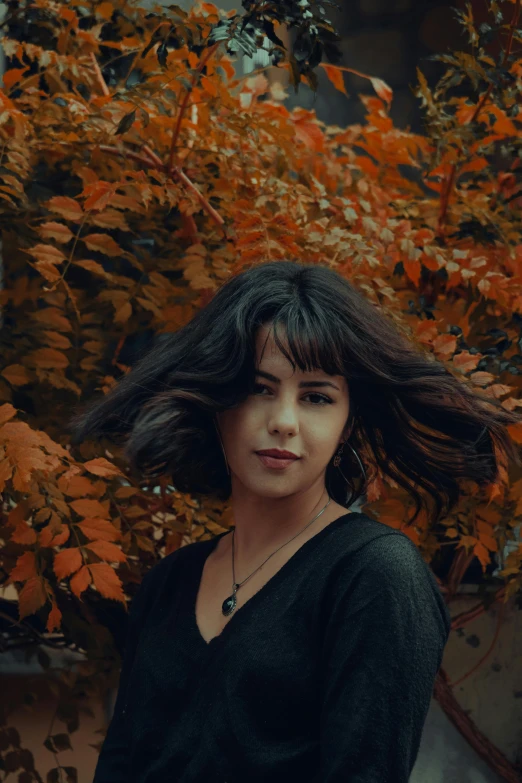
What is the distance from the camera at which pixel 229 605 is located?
1651mm

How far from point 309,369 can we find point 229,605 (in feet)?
1.40

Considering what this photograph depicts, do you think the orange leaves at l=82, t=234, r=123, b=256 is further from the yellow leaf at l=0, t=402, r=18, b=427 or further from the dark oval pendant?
the dark oval pendant

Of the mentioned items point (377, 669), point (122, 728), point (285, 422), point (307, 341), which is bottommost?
point (122, 728)

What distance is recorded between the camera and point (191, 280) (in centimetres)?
229

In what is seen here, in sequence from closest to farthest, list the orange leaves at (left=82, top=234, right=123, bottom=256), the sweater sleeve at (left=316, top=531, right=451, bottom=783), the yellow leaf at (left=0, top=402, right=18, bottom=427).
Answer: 1. the sweater sleeve at (left=316, top=531, right=451, bottom=783)
2. the yellow leaf at (left=0, top=402, right=18, bottom=427)
3. the orange leaves at (left=82, top=234, right=123, bottom=256)

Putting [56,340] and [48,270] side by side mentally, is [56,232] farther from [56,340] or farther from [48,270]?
[56,340]

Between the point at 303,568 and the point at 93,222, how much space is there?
1.05 meters

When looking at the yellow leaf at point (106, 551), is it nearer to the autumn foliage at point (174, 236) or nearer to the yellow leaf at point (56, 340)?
the autumn foliage at point (174, 236)

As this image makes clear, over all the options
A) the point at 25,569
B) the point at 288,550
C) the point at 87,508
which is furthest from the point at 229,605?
the point at 25,569

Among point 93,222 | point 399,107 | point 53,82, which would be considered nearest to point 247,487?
point 93,222

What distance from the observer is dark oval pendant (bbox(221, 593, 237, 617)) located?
165 centimetres

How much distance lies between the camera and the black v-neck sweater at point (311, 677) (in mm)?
1376

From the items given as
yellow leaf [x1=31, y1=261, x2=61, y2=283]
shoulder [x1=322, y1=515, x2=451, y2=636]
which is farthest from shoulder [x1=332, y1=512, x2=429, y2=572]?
yellow leaf [x1=31, y1=261, x2=61, y2=283]

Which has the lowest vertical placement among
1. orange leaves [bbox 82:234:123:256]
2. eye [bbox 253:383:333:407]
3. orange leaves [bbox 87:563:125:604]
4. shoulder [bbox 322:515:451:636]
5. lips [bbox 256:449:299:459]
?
orange leaves [bbox 87:563:125:604]
